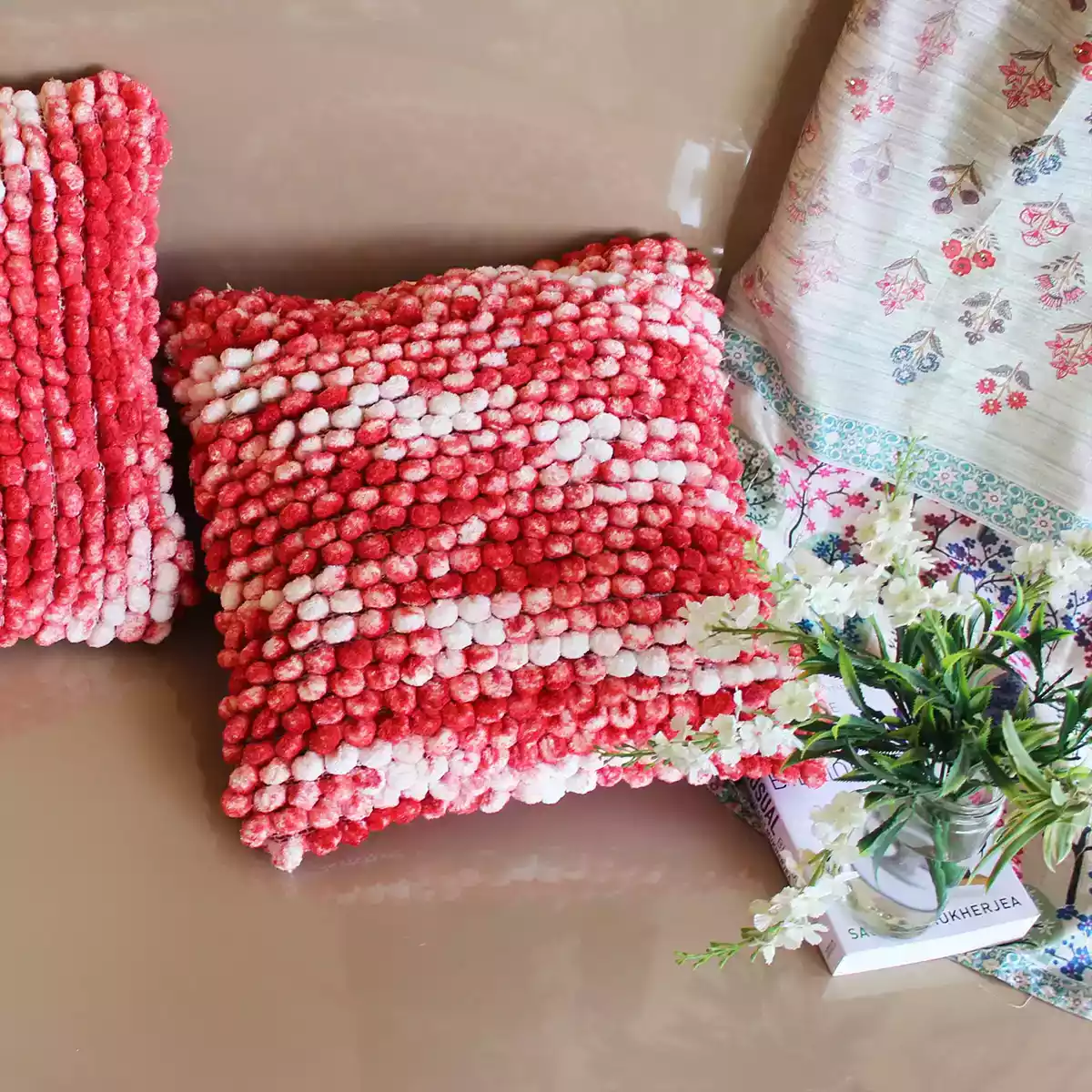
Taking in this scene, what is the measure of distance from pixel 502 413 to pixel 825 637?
1.02 feet

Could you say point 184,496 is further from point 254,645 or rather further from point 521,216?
point 521,216

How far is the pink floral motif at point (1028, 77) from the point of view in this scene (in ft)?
2.52

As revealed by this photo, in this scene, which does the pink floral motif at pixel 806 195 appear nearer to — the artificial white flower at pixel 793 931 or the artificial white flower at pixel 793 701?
the artificial white flower at pixel 793 701

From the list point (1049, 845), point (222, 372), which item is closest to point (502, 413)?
point (222, 372)

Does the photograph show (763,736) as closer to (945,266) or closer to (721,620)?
(721,620)

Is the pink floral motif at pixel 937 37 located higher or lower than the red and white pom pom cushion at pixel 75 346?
higher

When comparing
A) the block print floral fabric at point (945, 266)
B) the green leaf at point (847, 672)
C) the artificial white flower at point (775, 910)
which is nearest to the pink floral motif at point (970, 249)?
the block print floral fabric at point (945, 266)

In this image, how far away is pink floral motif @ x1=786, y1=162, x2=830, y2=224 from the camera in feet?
2.87

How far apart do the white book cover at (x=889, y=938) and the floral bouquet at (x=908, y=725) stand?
0.13 m

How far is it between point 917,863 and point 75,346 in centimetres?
72

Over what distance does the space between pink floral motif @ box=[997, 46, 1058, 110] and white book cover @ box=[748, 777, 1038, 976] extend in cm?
56

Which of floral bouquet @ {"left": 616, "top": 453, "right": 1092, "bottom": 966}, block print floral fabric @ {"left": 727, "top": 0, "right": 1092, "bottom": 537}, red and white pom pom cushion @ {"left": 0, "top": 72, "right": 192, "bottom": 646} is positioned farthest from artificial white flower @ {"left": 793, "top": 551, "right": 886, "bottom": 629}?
red and white pom pom cushion @ {"left": 0, "top": 72, "right": 192, "bottom": 646}

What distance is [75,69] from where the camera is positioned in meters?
0.79

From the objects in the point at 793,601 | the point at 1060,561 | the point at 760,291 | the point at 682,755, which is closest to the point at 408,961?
the point at 682,755
